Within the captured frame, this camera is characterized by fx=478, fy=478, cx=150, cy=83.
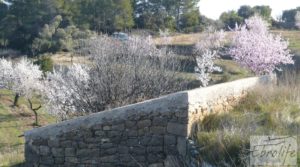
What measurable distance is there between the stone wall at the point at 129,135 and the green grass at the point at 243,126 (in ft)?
1.06

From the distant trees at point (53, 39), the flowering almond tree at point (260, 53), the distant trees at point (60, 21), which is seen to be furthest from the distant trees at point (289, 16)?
the flowering almond tree at point (260, 53)

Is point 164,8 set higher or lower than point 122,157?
higher

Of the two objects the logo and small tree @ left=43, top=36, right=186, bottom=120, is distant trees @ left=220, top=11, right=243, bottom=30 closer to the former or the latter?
small tree @ left=43, top=36, right=186, bottom=120

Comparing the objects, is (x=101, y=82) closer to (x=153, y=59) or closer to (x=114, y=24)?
(x=153, y=59)

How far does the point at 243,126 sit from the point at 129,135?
1711 millimetres

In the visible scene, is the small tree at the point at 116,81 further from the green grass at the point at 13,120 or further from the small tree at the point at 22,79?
the small tree at the point at 22,79

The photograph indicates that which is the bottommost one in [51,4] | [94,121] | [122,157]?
[122,157]

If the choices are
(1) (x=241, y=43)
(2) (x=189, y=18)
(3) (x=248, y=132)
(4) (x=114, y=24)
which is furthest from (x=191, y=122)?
(2) (x=189, y=18)

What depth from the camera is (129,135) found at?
7.22 metres

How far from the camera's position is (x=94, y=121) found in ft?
24.4

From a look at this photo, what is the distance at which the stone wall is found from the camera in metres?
6.92

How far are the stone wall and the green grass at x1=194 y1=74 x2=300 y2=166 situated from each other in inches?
12.7

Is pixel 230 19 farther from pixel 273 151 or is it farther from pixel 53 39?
pixel 273 151

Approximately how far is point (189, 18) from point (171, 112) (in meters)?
51.2
